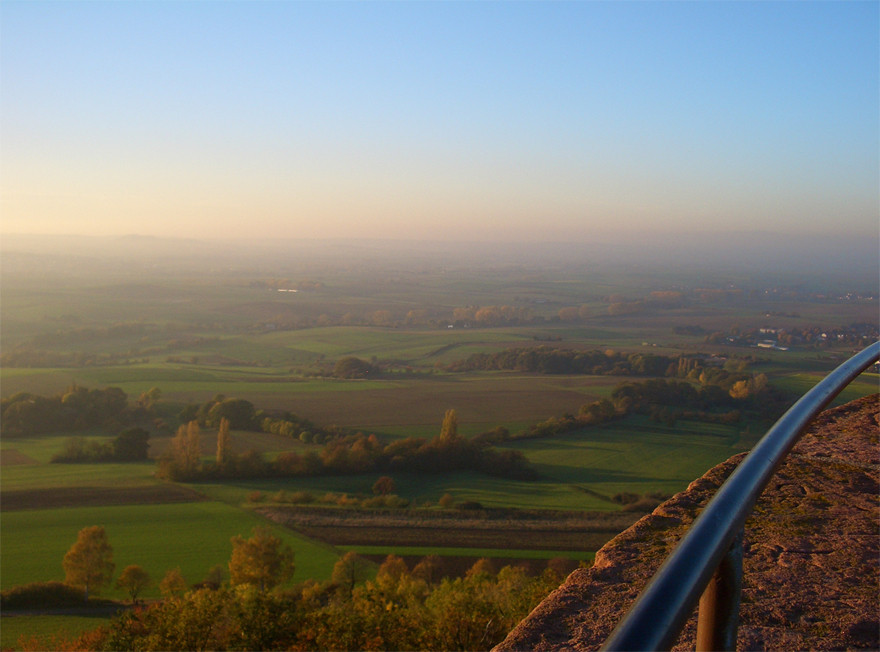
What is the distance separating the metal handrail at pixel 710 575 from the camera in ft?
2.46

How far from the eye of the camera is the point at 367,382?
3406 cm

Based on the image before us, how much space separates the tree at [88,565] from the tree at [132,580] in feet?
1.27

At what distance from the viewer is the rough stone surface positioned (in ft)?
7.03

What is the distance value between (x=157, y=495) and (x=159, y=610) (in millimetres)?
11789

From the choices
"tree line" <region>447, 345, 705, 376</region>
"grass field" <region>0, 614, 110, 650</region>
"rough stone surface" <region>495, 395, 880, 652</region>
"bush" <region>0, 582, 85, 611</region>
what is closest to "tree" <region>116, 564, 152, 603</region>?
"grass field" <region>0, 614, 110, 650</region>

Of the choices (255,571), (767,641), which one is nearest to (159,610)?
(255,571)

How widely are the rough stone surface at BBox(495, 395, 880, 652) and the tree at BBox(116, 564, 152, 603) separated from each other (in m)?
16.2

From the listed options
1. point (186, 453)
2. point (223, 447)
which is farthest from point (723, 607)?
point (186, 453)

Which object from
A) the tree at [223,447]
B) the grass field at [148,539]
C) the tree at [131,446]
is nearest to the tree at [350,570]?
the grass field at [148,539]

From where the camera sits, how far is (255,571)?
1509cm

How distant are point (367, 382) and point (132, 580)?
19.3 meters

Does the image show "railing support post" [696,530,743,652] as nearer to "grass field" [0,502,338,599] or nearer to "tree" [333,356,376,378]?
"grass field" [0,502,338,599]

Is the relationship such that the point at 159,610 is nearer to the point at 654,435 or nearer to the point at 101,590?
the point at 101,590

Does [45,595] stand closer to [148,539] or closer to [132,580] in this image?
[132,580]
